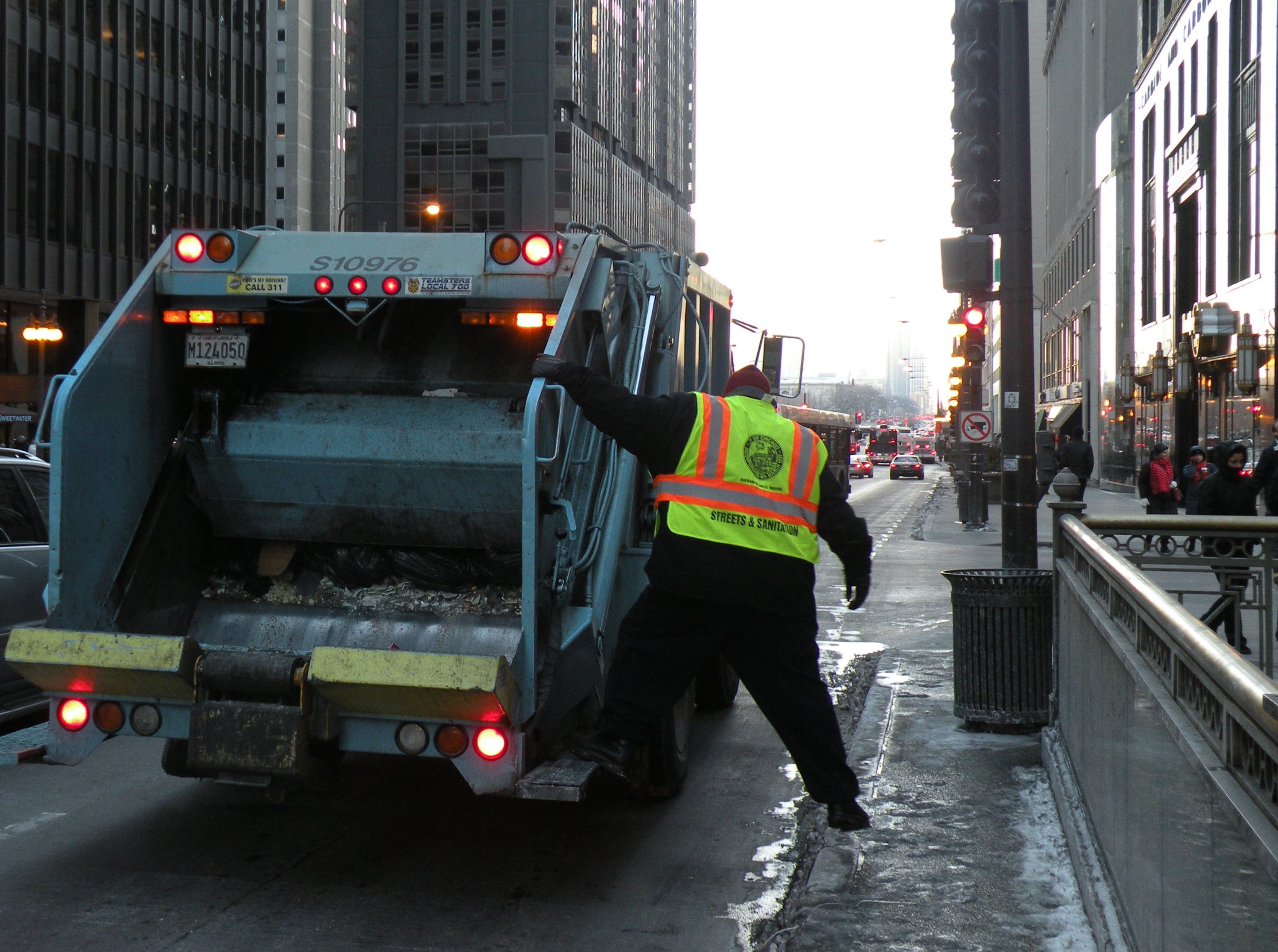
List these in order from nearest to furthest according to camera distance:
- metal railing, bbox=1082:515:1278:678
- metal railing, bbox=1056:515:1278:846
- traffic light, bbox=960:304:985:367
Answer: metal railing, bbox=1056:515:1278:846
metal railing, bbox=1082:515:1278:678
traffic light, bbox=960:304:985:367

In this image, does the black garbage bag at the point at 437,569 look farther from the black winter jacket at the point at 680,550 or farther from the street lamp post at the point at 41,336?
the street lamp post at the point at 41,336

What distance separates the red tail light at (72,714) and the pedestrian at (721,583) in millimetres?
1876

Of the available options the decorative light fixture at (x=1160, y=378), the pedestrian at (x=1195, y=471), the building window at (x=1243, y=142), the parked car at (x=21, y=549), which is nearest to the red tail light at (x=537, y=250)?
the parked car at (x=21, y=549)

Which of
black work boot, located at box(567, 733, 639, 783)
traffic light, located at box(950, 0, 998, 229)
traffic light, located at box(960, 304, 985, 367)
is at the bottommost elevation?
black work boot, located at box(567, 733, 639, 783)

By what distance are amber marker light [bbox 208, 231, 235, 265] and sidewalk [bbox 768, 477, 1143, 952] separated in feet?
11.4

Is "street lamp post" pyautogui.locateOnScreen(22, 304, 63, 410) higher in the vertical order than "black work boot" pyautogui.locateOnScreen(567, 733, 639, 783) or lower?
higher

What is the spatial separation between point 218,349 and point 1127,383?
36.0 metres

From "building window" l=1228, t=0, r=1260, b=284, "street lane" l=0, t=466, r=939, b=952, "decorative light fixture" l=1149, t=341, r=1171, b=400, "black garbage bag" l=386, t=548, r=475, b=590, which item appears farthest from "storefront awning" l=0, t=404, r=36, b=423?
"black garbage bag" l=386, t=548, r=475, b=590

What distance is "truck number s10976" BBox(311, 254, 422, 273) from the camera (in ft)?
18.7

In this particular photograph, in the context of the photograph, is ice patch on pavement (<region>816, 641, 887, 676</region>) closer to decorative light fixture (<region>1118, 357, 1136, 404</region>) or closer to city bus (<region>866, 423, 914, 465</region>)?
decorative light fixture (<region>1118, 357, 1136, 404</region>)

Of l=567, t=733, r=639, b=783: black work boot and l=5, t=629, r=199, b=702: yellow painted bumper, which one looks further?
l=567, t=733, r=639, b=783: black work boot

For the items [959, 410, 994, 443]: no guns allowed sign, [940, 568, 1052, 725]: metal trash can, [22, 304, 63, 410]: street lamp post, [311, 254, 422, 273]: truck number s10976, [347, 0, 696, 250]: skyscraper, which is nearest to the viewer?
[311, 254, 422, 273]: truck number s10976

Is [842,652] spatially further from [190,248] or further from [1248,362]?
[1248,362]

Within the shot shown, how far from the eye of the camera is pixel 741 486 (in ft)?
16.2
